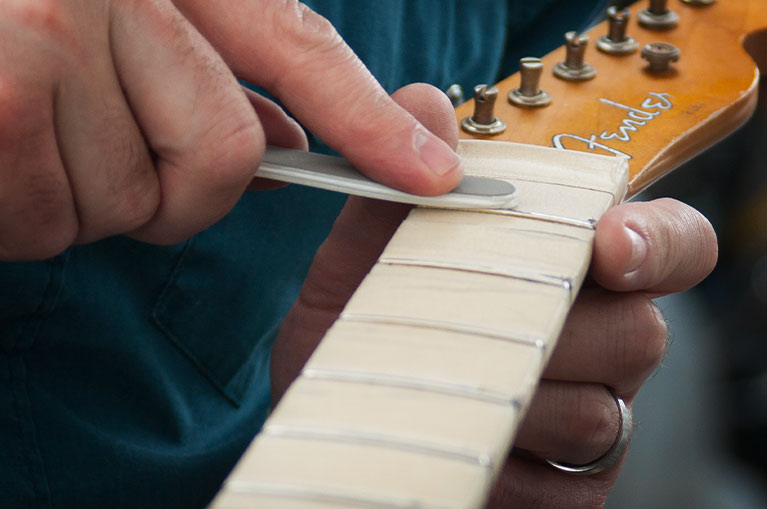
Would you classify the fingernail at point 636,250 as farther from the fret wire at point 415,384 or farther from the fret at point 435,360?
the fret wire at point 415,384

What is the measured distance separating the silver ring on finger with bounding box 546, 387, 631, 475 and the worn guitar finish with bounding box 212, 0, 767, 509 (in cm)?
20

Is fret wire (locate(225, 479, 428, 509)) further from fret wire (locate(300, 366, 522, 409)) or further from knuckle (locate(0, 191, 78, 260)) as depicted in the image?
knuckle (locate(0, 191, 78, 260))

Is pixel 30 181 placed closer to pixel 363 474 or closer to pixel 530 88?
pixel 363 474

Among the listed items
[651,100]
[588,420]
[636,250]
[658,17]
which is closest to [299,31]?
[636,250]

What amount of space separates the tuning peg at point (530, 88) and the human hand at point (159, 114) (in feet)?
1.07

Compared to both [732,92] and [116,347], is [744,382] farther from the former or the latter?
[116,347]

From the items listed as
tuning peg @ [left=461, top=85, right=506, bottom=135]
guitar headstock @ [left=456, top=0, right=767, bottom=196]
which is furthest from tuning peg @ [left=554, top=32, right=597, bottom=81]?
tuning peg @ [left=461, top=85, right=506, bottom=135]

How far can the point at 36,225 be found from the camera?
17.2 inches

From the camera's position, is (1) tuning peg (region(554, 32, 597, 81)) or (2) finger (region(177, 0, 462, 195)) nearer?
(2) finger (region(177, 0, 462, 195))

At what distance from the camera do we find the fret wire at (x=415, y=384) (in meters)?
0.30

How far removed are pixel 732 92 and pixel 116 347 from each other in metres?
0.69

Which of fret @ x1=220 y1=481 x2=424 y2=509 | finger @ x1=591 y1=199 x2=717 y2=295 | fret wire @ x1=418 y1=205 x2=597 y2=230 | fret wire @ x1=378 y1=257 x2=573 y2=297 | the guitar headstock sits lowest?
the guitar headstock

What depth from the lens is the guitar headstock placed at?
72 cm

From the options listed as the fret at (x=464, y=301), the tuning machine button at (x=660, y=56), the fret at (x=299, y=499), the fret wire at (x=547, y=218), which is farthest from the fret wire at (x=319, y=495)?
the tuning machine button at (x=660, y=56)
